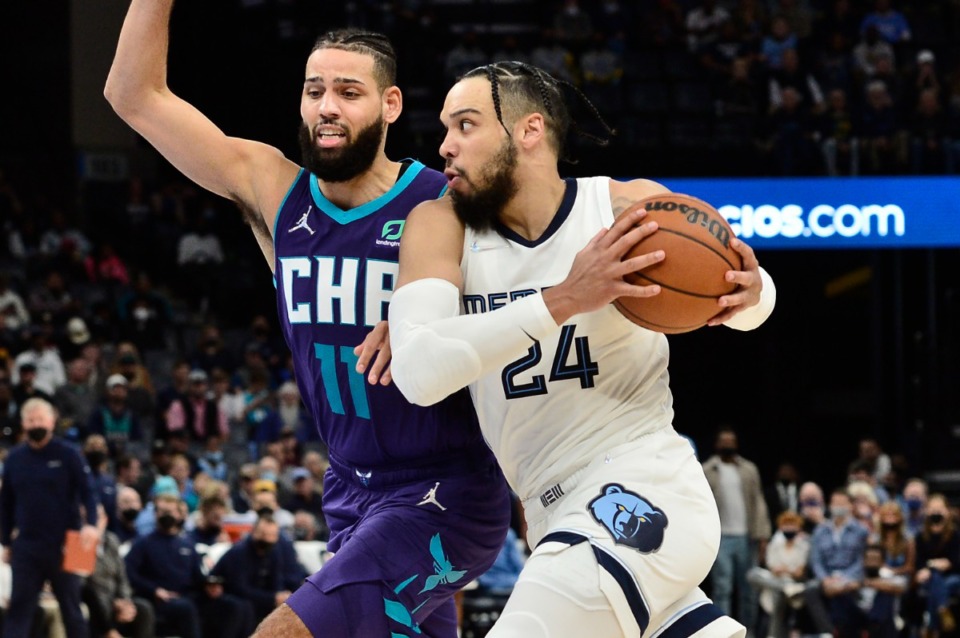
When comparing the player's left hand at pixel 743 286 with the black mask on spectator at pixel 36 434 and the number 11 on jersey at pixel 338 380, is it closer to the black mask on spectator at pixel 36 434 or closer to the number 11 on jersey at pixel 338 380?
the number 11 on jersey at pixel 338 380

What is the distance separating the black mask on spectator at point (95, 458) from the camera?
12945 mm

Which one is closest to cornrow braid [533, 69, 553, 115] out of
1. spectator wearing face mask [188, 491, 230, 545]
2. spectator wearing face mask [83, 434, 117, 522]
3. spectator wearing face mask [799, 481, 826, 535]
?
spectator wearing face mask [83, 434, 117, 522]

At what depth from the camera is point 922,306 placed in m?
18.6

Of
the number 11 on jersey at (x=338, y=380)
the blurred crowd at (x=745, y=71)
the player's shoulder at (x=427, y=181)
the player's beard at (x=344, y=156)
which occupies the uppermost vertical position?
the blurred crowd at (x=745, y=71)

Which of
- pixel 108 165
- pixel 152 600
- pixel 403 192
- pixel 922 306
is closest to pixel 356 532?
pixel 403 192

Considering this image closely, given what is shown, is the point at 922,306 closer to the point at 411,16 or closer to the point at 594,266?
the point at 411,16

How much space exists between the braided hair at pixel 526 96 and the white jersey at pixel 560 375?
0.79ft

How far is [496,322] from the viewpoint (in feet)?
12.4

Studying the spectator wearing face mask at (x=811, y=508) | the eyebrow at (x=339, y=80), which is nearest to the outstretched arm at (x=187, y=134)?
the eyebrow at (x=339, y=80)

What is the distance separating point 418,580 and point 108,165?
67.3 feet

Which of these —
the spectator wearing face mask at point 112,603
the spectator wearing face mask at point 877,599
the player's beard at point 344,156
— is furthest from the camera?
the spectator wearing face mask at point 877,599

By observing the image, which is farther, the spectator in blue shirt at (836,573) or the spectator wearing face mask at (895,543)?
the spectator wearing face mask at (895,543)

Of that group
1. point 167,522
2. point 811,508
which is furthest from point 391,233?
point 811,508

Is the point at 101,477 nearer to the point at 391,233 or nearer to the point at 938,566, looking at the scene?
the point at 938,566
